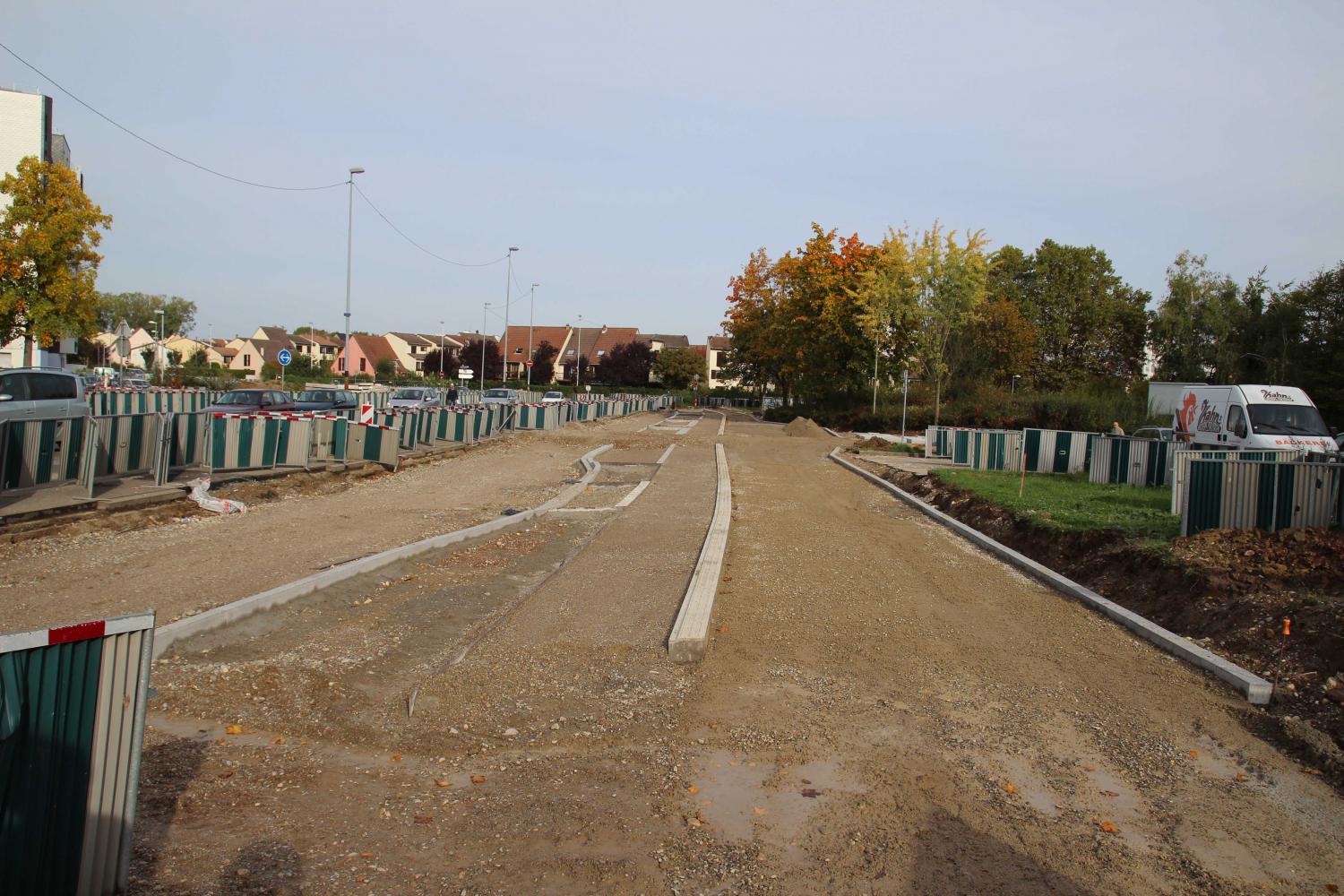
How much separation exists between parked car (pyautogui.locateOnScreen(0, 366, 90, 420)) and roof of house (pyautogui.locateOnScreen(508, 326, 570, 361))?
99530 mm

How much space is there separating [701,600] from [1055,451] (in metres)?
18.0

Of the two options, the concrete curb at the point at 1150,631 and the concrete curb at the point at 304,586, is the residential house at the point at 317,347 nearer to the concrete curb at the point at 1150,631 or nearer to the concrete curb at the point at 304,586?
the concrete curb at the point at 304,586

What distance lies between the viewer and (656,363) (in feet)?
358

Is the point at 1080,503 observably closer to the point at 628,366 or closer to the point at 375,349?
the point at 628,366

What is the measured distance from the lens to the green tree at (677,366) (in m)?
108

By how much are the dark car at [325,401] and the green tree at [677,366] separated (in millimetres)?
76571

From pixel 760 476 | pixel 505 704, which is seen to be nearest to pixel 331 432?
pixel 760 476

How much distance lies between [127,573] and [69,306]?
3052 centimetres

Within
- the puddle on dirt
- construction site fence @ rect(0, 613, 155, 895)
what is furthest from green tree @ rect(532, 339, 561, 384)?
construction site fence @ rect(0, 613, 155, 895)

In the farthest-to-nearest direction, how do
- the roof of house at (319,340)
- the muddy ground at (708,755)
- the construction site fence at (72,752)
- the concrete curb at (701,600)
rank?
the roof of house at (319,340)
the concrete curb at (701,600)
the muddy ground at (708,755)
the construction site fence at (72,752)

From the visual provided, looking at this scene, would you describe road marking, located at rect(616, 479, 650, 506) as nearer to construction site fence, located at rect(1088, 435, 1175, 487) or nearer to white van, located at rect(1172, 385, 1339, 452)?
construction site fence, located at rect(1088, 435, 1175, 487)

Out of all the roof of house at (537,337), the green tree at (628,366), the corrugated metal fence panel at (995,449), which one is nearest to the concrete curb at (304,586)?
the corrugated metal fence panel at (995,449)

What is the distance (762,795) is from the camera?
5.26 metres

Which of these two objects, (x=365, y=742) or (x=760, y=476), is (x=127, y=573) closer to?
(x=365, y=742)
